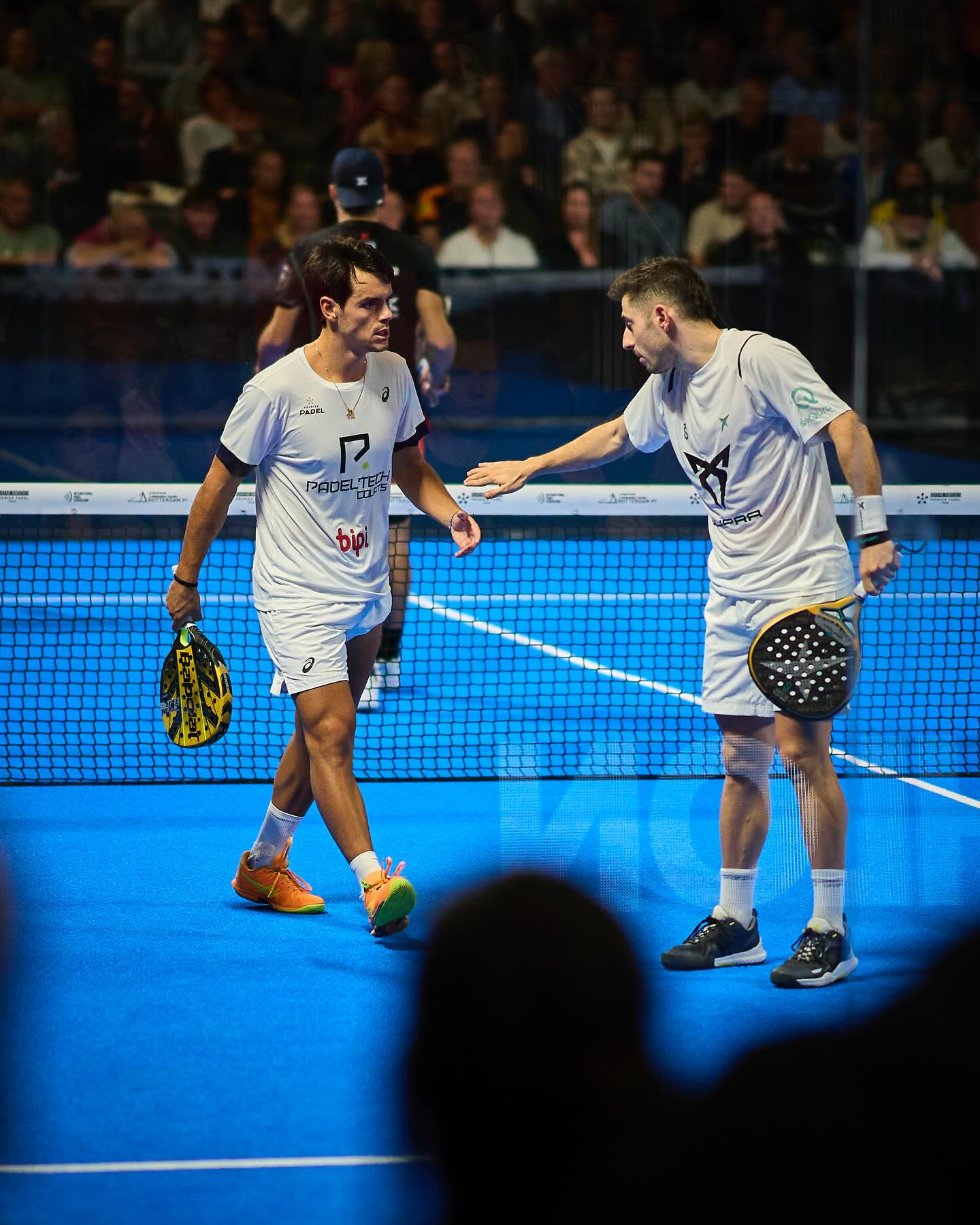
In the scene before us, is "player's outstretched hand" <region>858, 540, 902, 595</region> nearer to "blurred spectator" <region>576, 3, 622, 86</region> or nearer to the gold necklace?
the gold necklace

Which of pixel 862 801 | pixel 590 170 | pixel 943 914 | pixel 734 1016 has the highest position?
pixel 590 170

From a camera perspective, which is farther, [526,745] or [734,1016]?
[526,745]

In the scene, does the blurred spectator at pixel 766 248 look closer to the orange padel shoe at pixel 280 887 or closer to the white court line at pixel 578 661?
the white court line at pixel 578 661

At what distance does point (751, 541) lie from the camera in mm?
4410

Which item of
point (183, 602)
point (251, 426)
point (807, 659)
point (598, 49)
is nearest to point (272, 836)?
point (183, 602)

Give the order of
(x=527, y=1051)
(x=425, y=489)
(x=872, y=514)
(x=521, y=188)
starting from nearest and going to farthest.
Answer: (x=527, y=1051) → (x=872, y=514) → (x=425, y=489) → (x=521, y=188)

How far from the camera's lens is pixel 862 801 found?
373 centimetres

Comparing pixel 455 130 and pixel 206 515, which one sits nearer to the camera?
pixel 206 515

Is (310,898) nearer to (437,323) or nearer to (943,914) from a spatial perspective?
(943,914)

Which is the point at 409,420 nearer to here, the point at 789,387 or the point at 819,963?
the point at 789,387

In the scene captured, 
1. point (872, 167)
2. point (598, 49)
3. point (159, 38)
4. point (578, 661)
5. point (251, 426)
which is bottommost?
point (578, 661)

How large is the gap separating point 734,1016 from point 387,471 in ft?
6.08

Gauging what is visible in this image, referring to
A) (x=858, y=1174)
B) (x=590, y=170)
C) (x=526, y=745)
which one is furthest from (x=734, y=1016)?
(x=590, y=170)

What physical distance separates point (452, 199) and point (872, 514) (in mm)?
12606
